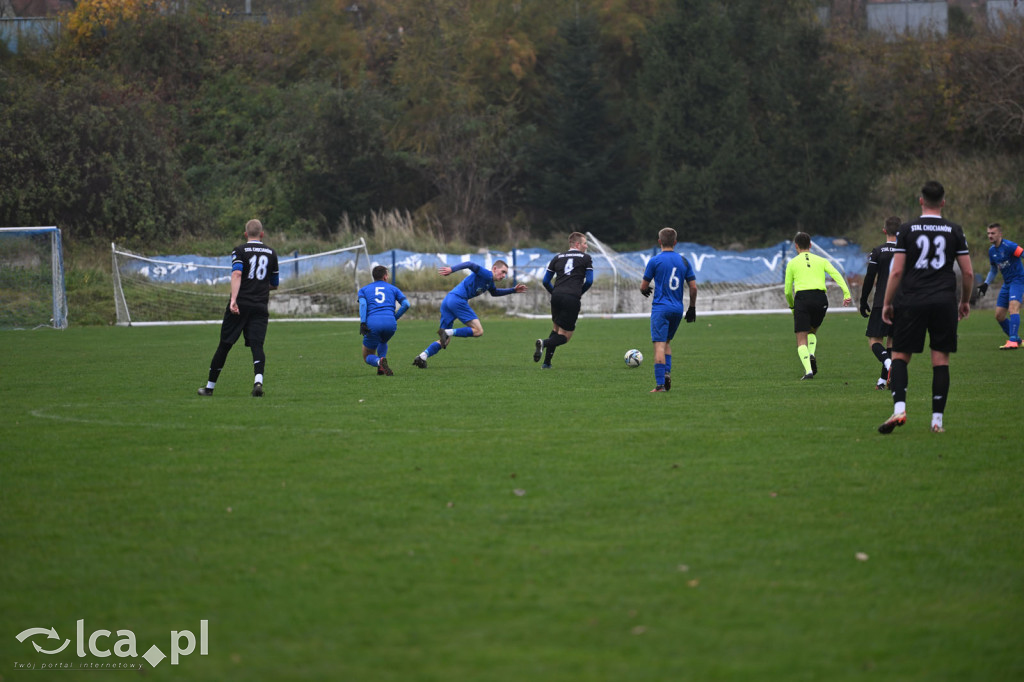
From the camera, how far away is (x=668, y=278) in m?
12.0

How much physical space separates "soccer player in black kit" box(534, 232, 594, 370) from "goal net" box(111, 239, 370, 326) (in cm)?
1508

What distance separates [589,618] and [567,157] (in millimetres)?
40207

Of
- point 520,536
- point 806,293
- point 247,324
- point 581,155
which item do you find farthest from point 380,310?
point 581,155

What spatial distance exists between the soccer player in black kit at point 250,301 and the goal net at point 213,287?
17081mm

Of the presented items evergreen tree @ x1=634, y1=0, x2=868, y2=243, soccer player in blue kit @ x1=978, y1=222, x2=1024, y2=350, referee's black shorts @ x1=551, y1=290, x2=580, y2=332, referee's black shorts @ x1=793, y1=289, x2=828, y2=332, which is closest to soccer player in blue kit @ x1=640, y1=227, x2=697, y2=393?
referee's black shorts @ x1=793, y1=289, x2=828, y2=332

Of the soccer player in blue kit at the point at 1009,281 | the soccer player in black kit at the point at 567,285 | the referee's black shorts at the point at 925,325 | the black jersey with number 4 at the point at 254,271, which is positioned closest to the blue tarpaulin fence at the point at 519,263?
the soccer player in blue kit at the point at 1009,281

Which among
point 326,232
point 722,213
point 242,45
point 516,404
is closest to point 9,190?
point 326,232

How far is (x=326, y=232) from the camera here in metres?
42.8

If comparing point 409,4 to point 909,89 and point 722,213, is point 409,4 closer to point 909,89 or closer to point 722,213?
point 722,213

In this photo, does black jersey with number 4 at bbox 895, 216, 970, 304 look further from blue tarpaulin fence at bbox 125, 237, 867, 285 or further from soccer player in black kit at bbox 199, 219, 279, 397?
blue tarpaulin fence at bbox 125, 237, 867, 285

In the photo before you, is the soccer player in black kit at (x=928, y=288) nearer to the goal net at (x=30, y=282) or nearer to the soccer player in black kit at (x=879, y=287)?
the soccer player in black kit at (x=879, y=287)

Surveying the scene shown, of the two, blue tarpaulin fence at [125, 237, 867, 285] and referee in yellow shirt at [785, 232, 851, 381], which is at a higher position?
blue tarpaulin fence at [125, 237, 867, 285]

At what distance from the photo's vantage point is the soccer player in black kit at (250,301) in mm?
11617

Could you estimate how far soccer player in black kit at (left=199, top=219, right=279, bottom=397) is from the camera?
11.6 metres
